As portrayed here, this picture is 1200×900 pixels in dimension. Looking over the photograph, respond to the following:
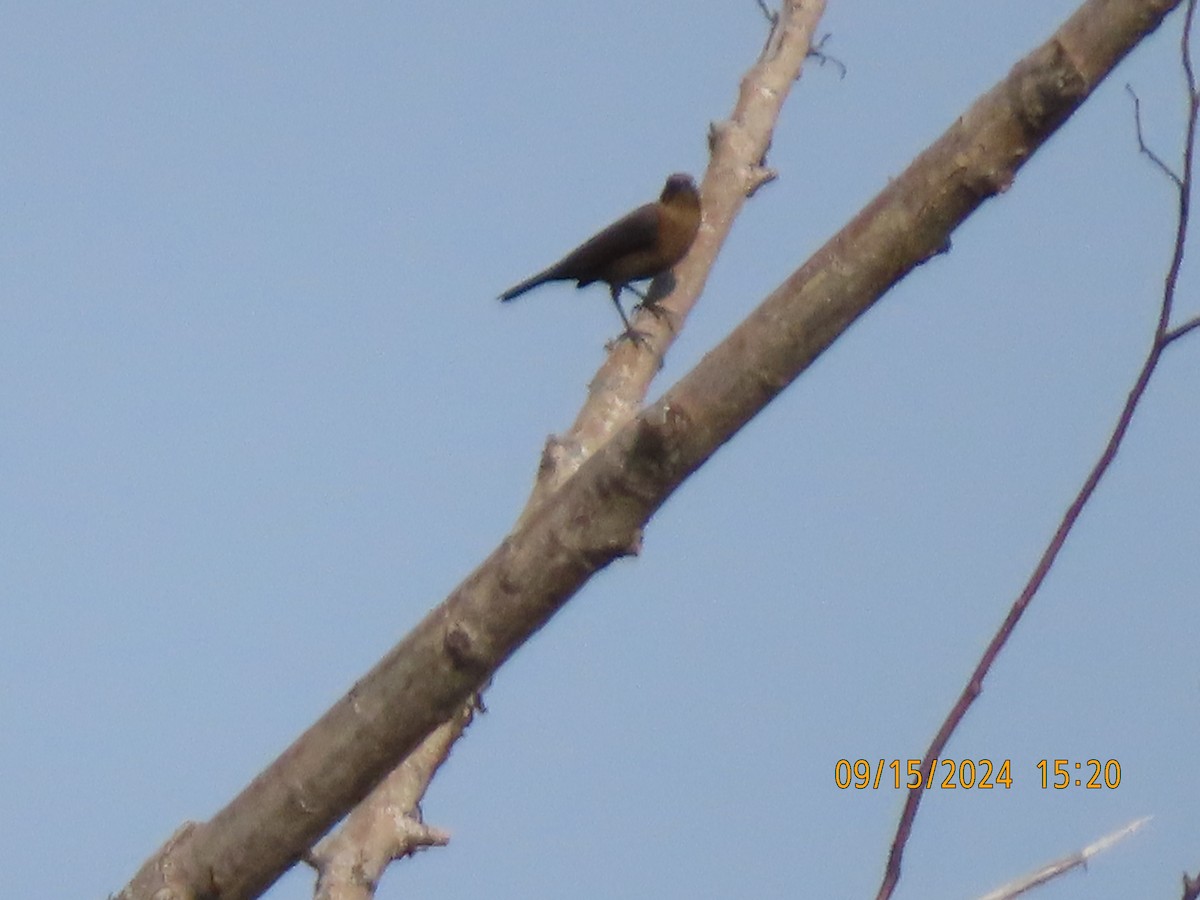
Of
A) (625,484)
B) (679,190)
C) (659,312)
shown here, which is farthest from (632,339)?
(625,484)

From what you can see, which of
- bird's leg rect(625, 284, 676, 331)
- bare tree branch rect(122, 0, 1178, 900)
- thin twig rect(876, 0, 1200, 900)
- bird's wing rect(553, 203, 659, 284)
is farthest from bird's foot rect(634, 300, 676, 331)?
thin twig rect(876, 0, 1200, 900)

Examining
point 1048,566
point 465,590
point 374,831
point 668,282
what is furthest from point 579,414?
point 1048,566

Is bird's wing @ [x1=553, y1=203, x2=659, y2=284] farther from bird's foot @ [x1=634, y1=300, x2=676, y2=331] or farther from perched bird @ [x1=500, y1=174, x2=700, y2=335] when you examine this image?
bird's foot @ [x1=634, y1=300, x2=676, y2=331]

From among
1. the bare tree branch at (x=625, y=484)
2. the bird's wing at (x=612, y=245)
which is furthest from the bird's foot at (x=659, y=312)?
the bare tree branch at (x=625, y=484)

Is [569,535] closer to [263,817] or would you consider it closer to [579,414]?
[263,817]

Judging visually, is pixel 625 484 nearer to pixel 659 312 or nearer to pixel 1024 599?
pixel 1024 599

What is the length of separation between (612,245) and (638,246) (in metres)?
0.35

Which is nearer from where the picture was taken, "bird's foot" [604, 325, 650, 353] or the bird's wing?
"bird's foot" [604, 325, 650, 353]

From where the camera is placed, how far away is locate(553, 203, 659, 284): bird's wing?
634cm

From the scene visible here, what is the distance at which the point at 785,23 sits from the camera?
20.1ft

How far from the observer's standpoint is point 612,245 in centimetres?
672

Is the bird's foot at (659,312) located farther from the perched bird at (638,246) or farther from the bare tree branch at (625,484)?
the bare tree branch at (625,484)

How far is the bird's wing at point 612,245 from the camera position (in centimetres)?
634

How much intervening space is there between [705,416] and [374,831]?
2187mm
